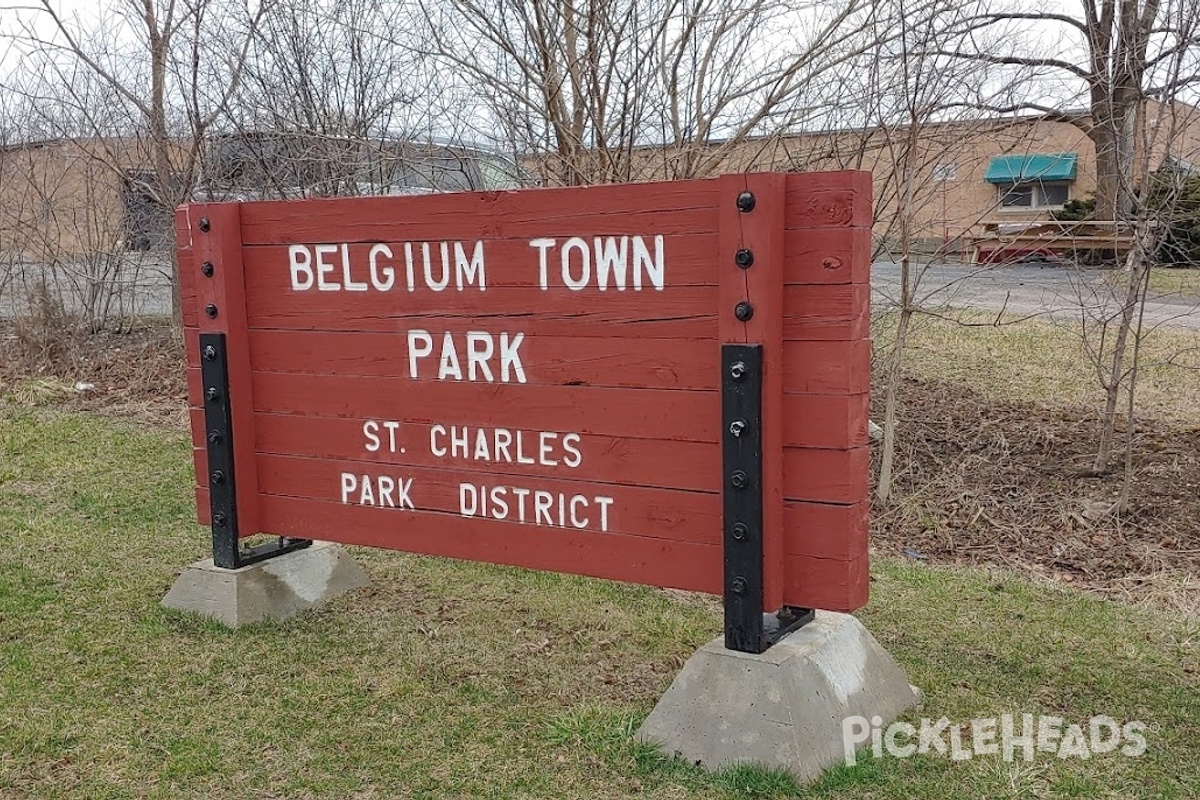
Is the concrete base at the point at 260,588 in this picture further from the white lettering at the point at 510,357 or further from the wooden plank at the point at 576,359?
the white lettering at the point at 510,357

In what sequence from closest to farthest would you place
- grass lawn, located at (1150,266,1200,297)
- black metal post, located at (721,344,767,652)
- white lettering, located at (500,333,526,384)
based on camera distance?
1. black metal post, located at (721,344,767,652)
2. white lettering, located at (500,333,526,384)
3. grass lawn, located at (1150,266,1200,297)

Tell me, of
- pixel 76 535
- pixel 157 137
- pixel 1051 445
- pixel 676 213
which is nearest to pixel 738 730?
pixel 676 213

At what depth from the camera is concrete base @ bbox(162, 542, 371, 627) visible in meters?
4.68

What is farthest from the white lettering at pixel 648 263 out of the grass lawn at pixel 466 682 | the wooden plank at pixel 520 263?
the grass lawn at pixel 466 682

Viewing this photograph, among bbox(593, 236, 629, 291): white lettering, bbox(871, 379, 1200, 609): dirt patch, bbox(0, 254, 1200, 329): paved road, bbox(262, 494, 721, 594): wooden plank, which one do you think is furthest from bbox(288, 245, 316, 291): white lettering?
bbox(0, 254, 1200, 329): paved road

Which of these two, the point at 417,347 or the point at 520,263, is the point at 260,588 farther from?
the point at 520,263

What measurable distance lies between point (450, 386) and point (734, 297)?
4.01ft

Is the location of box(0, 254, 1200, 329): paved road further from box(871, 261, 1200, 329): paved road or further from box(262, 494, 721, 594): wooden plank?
box(262, 494, 721, 594): wooden plank

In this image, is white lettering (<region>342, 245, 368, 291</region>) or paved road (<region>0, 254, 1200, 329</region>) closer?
white lettering (<region>342, 245, 368, 291</region>)

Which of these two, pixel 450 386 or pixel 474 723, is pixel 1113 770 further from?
pixel 450 386

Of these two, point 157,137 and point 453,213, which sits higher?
point 157,137

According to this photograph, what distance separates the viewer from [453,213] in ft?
12.9

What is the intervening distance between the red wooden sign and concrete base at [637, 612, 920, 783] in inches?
8.3

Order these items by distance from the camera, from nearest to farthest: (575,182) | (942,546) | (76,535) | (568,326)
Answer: (568,326) < (76,535) < (942,546) < (575,182)
